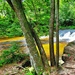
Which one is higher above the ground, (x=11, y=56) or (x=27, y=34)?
(x=27, y=34)

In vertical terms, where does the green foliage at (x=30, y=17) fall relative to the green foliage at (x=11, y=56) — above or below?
above

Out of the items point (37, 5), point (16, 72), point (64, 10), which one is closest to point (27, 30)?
point (16, 72)

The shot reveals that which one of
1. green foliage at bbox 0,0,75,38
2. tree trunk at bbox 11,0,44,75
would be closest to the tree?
tree trunk at bbox 11,0,44,75

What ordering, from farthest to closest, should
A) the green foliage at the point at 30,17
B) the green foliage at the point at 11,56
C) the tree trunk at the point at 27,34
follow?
1. the green foliage at the point at 11,56
2. the green foliage at the point at 30,17
3. the tree trunk at the point at 27,34

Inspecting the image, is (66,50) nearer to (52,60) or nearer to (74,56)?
(74,56)

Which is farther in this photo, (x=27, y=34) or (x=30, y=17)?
(x=30, y=17)

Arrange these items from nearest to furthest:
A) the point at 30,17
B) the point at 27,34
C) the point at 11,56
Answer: the point at 27,34 → the point at 30,17 → the point at 11,56

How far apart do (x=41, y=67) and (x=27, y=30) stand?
1.32 metres

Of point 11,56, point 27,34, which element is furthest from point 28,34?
point 11,56

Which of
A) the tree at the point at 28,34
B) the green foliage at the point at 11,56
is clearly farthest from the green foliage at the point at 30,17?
the tree at the point at 28,34

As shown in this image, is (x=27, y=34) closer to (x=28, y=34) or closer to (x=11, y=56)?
(x=28, y=34)

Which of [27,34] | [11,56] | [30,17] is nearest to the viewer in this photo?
[27,34]

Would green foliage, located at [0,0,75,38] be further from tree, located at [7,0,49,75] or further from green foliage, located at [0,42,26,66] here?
tree, located at [7,0,49,75]

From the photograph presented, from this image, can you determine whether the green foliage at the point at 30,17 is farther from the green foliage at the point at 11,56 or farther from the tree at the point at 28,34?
the tree at the point at 28,34
